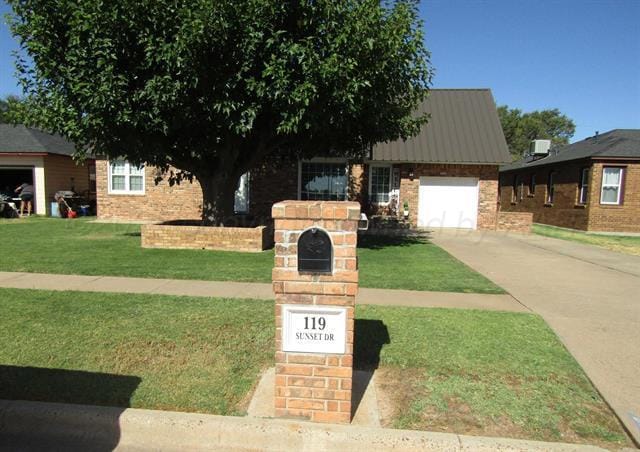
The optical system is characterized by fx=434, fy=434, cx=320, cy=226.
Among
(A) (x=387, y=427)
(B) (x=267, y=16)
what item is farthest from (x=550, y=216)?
(A) (x=387, y=427)

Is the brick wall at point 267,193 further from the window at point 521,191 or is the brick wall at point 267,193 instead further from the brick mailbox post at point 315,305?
the brick mailbox post at point 315,305

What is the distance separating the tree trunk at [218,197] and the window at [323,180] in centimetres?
559

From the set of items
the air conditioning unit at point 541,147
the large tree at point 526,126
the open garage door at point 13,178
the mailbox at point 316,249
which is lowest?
the mailbox at point 316,249

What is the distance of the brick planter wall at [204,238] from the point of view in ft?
33.7

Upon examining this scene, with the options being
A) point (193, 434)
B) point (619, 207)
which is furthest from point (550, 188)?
point (193, 434)

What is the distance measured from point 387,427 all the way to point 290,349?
0.83 meters

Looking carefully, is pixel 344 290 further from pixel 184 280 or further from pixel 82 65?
pixel 82 65

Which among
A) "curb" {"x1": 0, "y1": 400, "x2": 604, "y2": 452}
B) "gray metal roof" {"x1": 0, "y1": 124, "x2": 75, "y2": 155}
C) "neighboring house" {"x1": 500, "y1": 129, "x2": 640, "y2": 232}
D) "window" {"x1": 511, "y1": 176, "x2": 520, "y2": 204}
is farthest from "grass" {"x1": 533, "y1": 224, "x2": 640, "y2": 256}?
"gray metal roof" {"x1": 0, "y1": 124, "x2": 75, "y2": 155}

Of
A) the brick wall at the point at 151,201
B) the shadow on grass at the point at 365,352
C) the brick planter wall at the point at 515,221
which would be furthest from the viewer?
the brick wall at the point at 151,201

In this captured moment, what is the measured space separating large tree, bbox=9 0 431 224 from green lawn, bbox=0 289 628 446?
4494 millimetres

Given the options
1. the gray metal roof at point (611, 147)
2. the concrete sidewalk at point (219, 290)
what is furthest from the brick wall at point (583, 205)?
the concrete sidewalk at point (219, 290)

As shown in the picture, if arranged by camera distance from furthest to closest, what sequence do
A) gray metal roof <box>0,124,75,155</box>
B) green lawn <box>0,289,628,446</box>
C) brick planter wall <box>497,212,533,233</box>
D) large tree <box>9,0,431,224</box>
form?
gray metal roof <box>0,124,75,155</box> < brick planter wall <box>497,212,533,233</box> < large tree <box>9,0,431,224</box> < green lawn <box>0,289,628,446</box>

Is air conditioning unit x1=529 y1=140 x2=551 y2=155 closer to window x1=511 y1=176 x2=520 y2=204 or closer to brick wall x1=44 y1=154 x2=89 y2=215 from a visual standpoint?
window x1=511 y1=176 x2=520 y2=204

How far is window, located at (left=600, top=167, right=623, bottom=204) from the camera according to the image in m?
17.5
